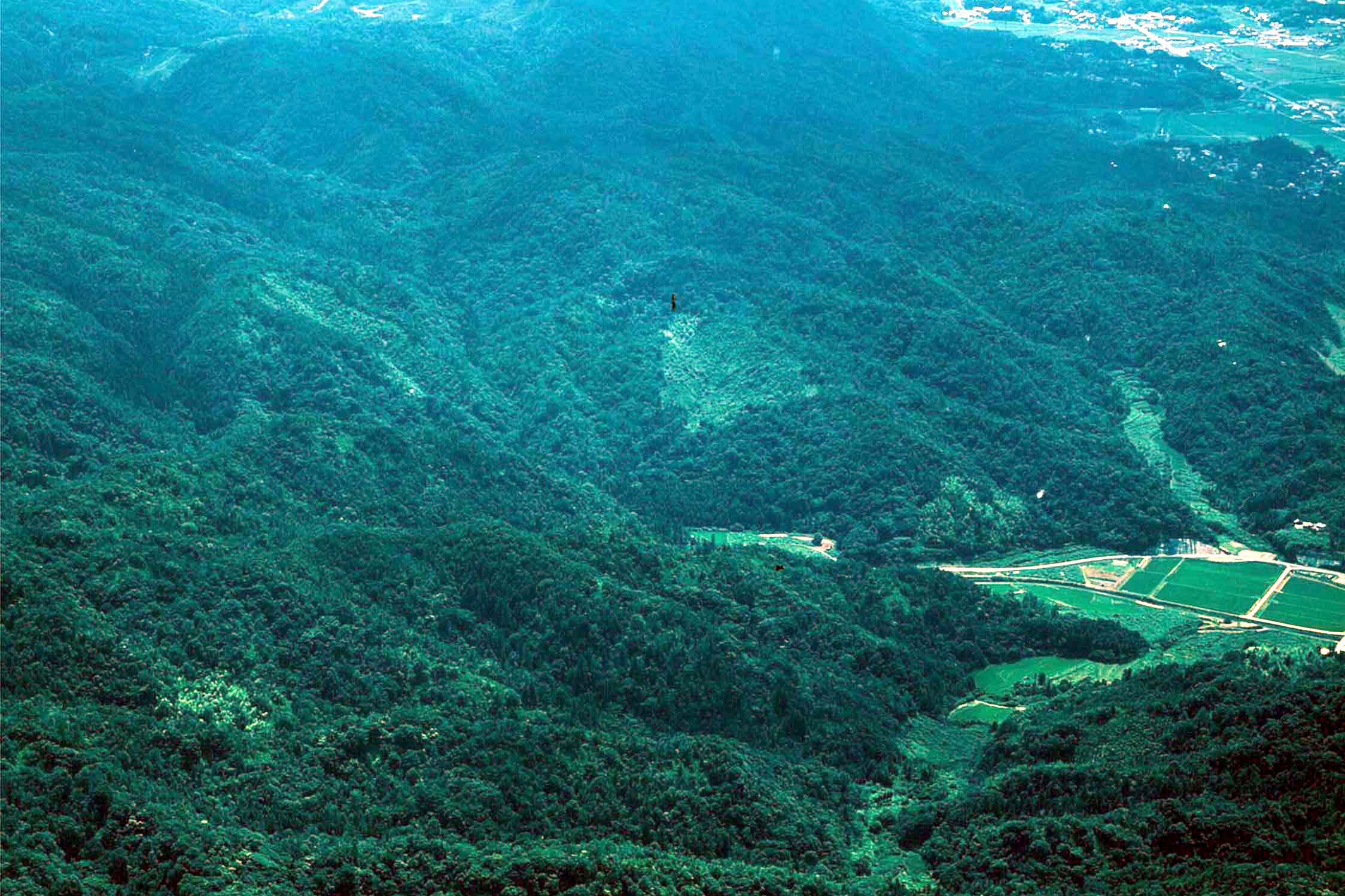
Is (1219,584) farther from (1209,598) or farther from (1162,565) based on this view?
(1162,565)

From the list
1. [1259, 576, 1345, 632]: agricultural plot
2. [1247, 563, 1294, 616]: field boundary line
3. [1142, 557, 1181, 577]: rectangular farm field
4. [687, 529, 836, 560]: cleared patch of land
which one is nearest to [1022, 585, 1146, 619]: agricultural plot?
[1142, 557, 1181, 577]: rectangular farm field

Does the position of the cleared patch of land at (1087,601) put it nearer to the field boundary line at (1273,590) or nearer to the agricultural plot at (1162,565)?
the agricultural plot at (1162,565)

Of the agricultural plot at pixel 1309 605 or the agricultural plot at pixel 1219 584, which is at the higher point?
the agricultural plot at pixel 1309 605

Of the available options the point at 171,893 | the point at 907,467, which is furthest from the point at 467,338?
the point at 171,893

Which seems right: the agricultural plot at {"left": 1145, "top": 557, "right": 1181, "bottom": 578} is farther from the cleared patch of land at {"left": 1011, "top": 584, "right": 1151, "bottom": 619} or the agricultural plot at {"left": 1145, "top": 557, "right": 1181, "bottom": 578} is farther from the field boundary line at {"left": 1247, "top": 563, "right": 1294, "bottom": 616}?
the field boundary line at {"left": 1247, "top": 563, "right": 1294, "bottom": 616}

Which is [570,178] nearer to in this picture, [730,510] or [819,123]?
[819,123]

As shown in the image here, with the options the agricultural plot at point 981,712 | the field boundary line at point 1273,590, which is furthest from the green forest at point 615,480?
the field boundary line at point 1273,590
